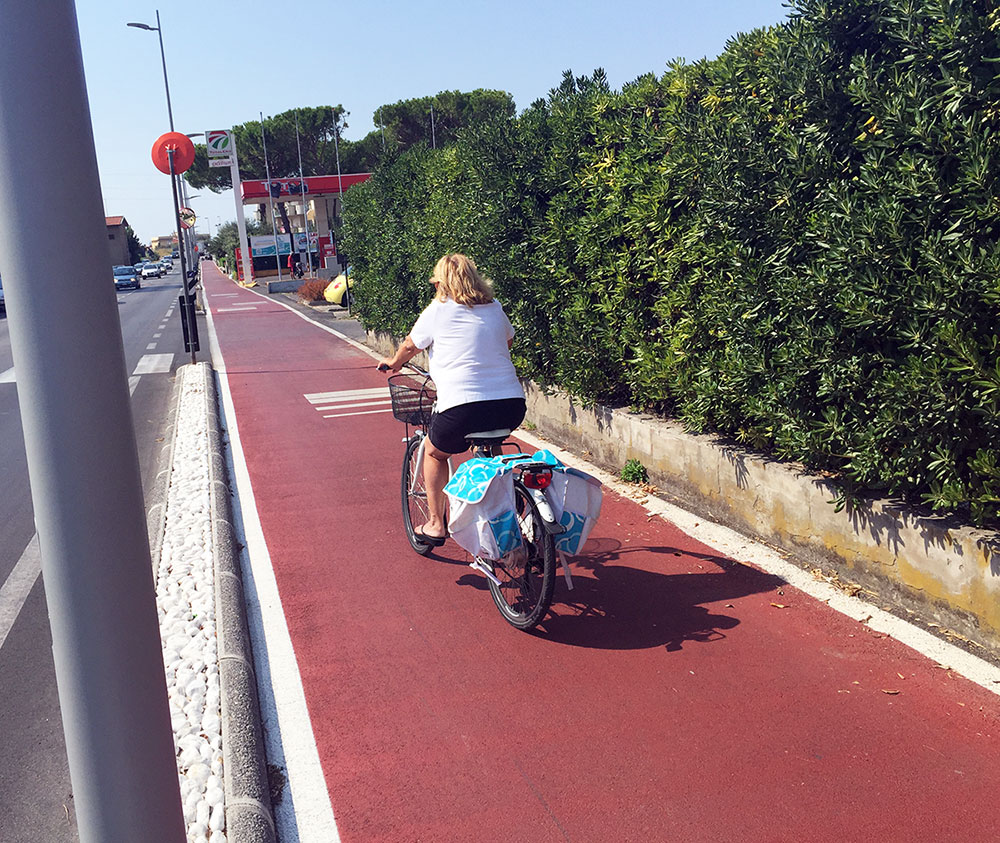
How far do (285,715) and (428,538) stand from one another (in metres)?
1.91

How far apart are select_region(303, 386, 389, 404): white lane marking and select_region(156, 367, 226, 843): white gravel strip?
3.94 meters

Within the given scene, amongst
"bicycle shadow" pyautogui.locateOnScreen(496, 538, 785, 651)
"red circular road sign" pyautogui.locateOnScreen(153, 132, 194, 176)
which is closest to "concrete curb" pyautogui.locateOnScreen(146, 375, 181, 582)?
"bicycle shadow" pyautogui.locateOnScreen(496, 538, 785, 651)

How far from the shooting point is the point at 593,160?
7820 millimetres

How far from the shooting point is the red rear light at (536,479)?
14.9 ft

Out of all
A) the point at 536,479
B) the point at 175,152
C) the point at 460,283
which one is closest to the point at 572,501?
the point at 536,479

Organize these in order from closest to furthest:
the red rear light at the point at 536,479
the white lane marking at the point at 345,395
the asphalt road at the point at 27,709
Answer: the asphalt road at the point at 27,709 → the red rear light at the point at 536,479 → the white lane marking at the point at 345,395

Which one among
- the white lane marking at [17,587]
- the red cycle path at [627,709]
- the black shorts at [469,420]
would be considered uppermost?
the black shorts at [469,420]

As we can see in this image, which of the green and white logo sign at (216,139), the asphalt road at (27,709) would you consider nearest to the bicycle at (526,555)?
the asphalt road at (27,709)

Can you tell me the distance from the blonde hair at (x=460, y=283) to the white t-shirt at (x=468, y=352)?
4 cm

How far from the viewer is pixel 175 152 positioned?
16.6m

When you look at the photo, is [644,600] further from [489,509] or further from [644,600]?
[489,509]

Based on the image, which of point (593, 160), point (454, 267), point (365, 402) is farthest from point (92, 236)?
point (365, 402)

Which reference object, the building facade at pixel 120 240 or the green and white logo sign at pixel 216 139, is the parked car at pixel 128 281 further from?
the building facade at pixel 120 240

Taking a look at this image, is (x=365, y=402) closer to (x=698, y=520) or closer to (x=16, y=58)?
(x=698, y=520)
